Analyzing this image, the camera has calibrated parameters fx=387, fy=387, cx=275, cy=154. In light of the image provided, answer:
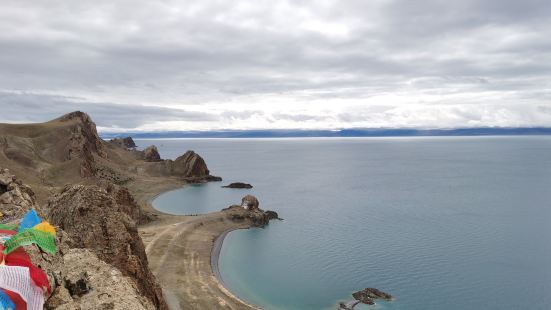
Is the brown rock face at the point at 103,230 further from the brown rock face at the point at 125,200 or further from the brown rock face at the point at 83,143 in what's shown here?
the brown rock face at the point at 83,143

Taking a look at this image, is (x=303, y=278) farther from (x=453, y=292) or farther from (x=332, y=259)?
(x=453, y=292)

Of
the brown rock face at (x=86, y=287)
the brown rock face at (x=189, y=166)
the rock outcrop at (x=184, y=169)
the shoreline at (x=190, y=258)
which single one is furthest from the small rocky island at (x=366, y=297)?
the brown rock face at (x=189, y=166)

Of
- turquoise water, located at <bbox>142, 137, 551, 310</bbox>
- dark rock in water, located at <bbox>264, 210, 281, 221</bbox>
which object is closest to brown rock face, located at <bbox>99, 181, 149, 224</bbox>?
turquoise water, located at <bbox>142, 137, 551, 310</bbox>

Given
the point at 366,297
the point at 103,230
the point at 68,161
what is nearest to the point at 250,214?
the point at 366,297

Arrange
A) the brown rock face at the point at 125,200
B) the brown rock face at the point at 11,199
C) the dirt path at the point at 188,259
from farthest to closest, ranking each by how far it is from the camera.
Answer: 1. the brown rock face at the point at 125,200
2. the dirt path at the point at 188,259
3. the brown rock face at the point at 11,199

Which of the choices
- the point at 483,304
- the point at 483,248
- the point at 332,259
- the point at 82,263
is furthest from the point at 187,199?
the point at 82,263

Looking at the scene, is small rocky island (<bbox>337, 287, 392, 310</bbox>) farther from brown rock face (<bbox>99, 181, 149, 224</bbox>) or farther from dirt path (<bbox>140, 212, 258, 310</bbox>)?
brown rock face (<bbox>99, 181, 149, 224</bbox>)

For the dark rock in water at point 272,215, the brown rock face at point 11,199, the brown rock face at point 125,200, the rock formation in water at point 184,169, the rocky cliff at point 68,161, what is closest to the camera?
the brown rock face at point 11,199
